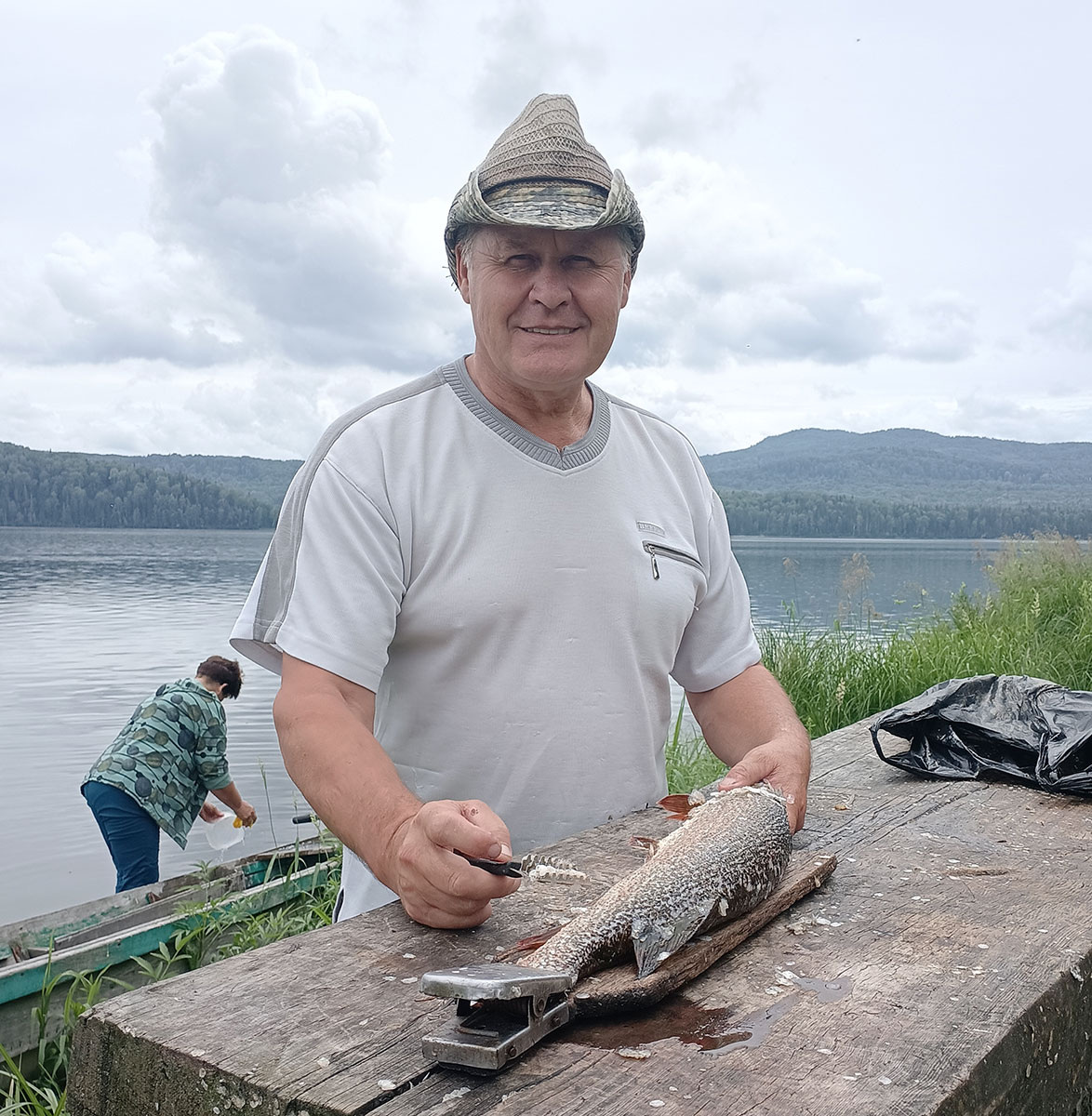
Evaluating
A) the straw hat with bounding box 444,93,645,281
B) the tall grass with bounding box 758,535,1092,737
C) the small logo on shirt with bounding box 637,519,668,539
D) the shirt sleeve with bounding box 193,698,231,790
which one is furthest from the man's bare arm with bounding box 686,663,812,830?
the shirt sleeve with bounding box 193,698,231,790

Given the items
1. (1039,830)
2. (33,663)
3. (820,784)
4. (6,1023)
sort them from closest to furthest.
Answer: (1039,830) < (820,784) < (6,1023) < (33,663)

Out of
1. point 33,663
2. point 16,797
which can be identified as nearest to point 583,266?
point 16,797

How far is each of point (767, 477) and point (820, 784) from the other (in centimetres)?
11013

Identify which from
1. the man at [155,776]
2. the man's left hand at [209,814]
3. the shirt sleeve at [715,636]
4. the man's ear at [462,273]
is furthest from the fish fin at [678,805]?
the man's left hand at [209,814]

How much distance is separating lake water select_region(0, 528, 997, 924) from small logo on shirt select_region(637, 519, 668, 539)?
4.15m

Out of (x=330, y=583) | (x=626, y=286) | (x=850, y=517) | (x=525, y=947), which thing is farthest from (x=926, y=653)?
(x=850, y=517)

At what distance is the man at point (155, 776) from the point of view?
7.91m

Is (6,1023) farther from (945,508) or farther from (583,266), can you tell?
(945,508)

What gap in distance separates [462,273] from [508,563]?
72cm

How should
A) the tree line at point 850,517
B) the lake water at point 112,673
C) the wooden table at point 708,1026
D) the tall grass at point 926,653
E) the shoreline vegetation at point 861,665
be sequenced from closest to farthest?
1. the wooden table at point 708,1026
2. the shoreline vegetation at point 861,665
3. the tall grass at point 926,653
4. the lake water at point 112,673
5. the tree line at point 850,517

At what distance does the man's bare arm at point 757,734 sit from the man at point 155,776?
20.4 ft

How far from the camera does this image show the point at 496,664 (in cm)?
221

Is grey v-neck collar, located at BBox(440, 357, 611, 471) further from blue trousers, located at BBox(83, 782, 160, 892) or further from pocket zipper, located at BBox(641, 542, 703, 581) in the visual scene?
blue trousers, located at BBox(83, 782, 160, 892)

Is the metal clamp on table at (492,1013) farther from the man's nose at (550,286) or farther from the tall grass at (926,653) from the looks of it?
the tall grass at (926,653)
